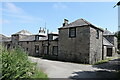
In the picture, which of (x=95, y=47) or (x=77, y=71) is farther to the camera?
(x=95, y=47)

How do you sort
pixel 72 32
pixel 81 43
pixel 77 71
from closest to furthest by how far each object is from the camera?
pixel 77 71
pixel 81 43
pixel 72 32

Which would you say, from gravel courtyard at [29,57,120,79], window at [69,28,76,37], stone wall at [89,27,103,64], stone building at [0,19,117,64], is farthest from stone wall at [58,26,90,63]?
gravel courtyard at [29,57,120,79]

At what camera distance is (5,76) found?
18.1 ft

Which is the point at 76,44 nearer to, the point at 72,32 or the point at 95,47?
the point at 72,32

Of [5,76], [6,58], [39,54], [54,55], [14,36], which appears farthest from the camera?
[14,36]

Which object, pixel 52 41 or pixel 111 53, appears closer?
pixel 52 41

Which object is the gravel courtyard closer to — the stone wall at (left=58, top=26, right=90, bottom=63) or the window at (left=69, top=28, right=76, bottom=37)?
the stone wall at (left=58, top=26, right=90, bottom=63)

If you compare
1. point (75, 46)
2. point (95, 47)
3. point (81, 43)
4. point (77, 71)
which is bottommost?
point (77, 71)

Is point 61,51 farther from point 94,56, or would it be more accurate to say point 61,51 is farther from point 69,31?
point 94,56

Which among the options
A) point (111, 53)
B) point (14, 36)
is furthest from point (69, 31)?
point (14, 36)

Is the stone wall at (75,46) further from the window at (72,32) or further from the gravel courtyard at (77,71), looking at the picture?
the gravel courtyard at (77,71)

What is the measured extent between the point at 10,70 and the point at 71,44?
14.0 metres

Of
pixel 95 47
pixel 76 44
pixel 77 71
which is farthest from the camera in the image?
pixel 95 47

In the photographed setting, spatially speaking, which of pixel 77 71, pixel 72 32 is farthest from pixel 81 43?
pixel 77 71
